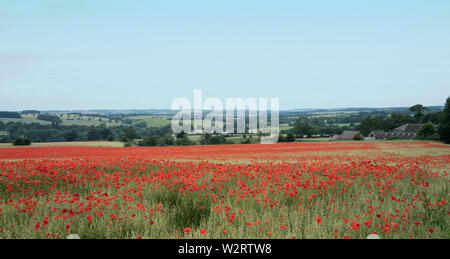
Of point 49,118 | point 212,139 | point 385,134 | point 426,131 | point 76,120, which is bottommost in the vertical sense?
point 385,134

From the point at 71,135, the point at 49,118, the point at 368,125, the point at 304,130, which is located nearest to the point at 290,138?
the point at 304,130

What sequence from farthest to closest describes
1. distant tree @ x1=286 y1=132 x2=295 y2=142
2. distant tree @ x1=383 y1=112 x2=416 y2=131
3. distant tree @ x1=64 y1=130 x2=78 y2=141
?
distant tree @ x1=383 y1=112 x2=416 y2=131 → distant tree @ x1=286 y1=132 x2=295 y2=142 → distant tree @ x1=64 y1=130 x2=78 y2=141

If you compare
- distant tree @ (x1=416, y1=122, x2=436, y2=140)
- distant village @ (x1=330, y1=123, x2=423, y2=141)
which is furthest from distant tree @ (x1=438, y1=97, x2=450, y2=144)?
distant village @ (x1=330, y1=123, x2=423, y2=141)

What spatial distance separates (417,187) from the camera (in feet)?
28.8

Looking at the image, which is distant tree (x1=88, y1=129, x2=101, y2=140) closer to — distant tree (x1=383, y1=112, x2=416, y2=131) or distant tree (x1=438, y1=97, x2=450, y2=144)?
distant tree (x1=438, y1=97, x2=450, y2=144)

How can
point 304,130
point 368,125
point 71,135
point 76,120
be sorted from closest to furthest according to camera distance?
1. point 71,135
2. point 304,130
3. point 76,120
4. point 368,125

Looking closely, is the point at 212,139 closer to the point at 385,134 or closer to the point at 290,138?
the point at 290,138

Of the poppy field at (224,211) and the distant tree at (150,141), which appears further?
the distant tree at (150,141)

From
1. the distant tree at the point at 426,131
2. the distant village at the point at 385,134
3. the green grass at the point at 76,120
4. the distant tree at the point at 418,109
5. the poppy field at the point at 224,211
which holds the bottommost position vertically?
the distant village at the point at 385,134

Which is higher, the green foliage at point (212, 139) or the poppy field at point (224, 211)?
the poppy field at point (224, 211)

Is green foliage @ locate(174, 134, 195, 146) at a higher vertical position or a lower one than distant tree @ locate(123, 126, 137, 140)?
lower

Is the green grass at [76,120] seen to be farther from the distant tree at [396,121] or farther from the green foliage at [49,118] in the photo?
the distant tree at [396,121]

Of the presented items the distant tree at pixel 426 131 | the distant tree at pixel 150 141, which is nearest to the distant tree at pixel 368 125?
the distant tree at pixel 426 131
